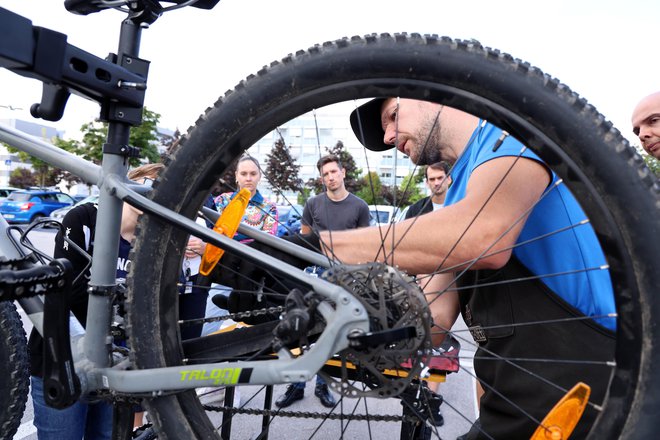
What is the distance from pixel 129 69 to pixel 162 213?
1.42 ft

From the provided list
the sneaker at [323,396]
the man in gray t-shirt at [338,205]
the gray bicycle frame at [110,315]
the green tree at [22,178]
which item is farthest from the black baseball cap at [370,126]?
the green tree at [22,178]

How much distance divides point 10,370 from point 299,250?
0.95 m

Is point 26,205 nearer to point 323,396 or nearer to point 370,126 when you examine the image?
point 323,396

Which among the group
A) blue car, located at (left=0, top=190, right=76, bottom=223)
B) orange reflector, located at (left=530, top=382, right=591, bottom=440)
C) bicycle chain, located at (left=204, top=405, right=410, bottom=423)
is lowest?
bicycle chain, located at (left=204, top=405, right=410, bottom=423)

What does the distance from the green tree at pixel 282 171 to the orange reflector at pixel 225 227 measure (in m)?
0.38

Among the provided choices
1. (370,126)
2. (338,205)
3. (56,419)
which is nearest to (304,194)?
(370,126)

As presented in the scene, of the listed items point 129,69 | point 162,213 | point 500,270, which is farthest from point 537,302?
point 129,69

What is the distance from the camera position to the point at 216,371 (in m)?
1.27

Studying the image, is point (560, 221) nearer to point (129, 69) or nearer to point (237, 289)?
point (237, 289)

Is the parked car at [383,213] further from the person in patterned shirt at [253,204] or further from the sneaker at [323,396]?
the sneaker at [323,396]

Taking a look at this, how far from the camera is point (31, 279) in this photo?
1.27 m

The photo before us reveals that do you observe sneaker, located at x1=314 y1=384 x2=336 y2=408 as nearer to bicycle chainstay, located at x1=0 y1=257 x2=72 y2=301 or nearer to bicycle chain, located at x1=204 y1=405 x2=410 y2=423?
bicycle chain, located at x1=204 y1=405 x2=410 y2=423

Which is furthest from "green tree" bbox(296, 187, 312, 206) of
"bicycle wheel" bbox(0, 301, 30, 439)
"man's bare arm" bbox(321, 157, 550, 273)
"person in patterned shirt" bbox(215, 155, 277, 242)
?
"bicycle wheel" bbox(0, 301, 30, 439)

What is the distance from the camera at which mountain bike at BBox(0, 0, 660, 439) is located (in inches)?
43.3
